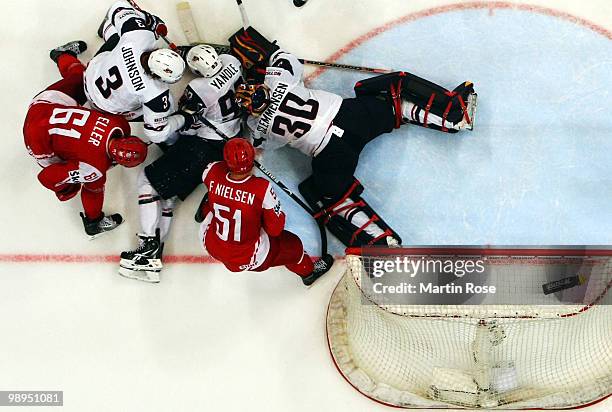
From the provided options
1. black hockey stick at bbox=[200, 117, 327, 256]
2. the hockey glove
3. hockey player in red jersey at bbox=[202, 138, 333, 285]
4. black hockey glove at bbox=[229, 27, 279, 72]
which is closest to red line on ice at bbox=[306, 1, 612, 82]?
black hockey glove at bbox=[229, 27, 279, 72]

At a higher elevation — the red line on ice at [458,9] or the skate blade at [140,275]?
the red line on ice at [458,9]

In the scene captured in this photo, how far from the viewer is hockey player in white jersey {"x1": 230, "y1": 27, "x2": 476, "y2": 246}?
164 inches

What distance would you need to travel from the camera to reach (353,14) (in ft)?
15.2

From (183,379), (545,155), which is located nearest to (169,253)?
(183,379)

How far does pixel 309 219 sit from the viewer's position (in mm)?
4586

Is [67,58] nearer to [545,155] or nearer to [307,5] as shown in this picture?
[307,5]

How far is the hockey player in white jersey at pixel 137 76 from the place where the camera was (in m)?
3.86

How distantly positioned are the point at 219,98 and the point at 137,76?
21.5 inches

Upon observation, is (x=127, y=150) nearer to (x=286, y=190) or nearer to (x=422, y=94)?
(x=286, y=190)

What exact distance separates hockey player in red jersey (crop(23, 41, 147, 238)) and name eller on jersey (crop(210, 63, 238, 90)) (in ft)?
2.06

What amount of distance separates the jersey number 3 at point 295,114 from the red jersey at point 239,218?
0.58 meters

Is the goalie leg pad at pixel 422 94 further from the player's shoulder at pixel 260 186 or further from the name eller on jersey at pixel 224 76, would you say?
the player's shoulder at pixel 260 186

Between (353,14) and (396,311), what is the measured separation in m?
2.15

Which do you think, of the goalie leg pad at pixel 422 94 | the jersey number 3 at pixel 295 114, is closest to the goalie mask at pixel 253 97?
the jersey number 3 at pixel 295 114
